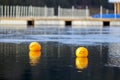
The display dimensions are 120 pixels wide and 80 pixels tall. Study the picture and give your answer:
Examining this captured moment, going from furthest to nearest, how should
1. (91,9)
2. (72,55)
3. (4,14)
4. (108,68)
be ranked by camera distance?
(91,9) → (4,14) → (72,55) → (108,68)

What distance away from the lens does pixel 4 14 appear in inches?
2773

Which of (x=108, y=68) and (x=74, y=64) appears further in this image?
(x=74, y=64)

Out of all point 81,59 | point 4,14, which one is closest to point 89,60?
point 81,59

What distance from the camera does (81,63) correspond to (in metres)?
16.5

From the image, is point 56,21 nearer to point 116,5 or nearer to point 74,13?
point 74,13

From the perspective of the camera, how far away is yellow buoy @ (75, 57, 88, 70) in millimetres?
15355

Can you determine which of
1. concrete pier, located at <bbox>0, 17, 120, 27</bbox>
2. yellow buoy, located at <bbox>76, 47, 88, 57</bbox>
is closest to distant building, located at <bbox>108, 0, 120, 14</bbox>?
concrete pier, located at <bbox>0, 17, 120, 27</bbox>

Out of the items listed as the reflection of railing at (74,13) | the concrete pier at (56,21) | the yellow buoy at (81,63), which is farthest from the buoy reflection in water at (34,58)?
the reflection of railing at (74,13)

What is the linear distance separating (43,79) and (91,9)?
10889 centimetres

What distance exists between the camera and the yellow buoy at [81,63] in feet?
50.4

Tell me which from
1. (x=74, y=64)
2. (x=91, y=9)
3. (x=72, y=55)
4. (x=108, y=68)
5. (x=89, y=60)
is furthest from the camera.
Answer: (x=91, y=9)

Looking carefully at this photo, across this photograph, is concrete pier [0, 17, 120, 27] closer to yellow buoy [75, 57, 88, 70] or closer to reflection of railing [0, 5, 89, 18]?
reflection of railing [0, 5, 89, 18]

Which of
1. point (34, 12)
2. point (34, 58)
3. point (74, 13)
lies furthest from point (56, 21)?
point (34, 58)

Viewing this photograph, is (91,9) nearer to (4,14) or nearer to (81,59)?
(4,14)
